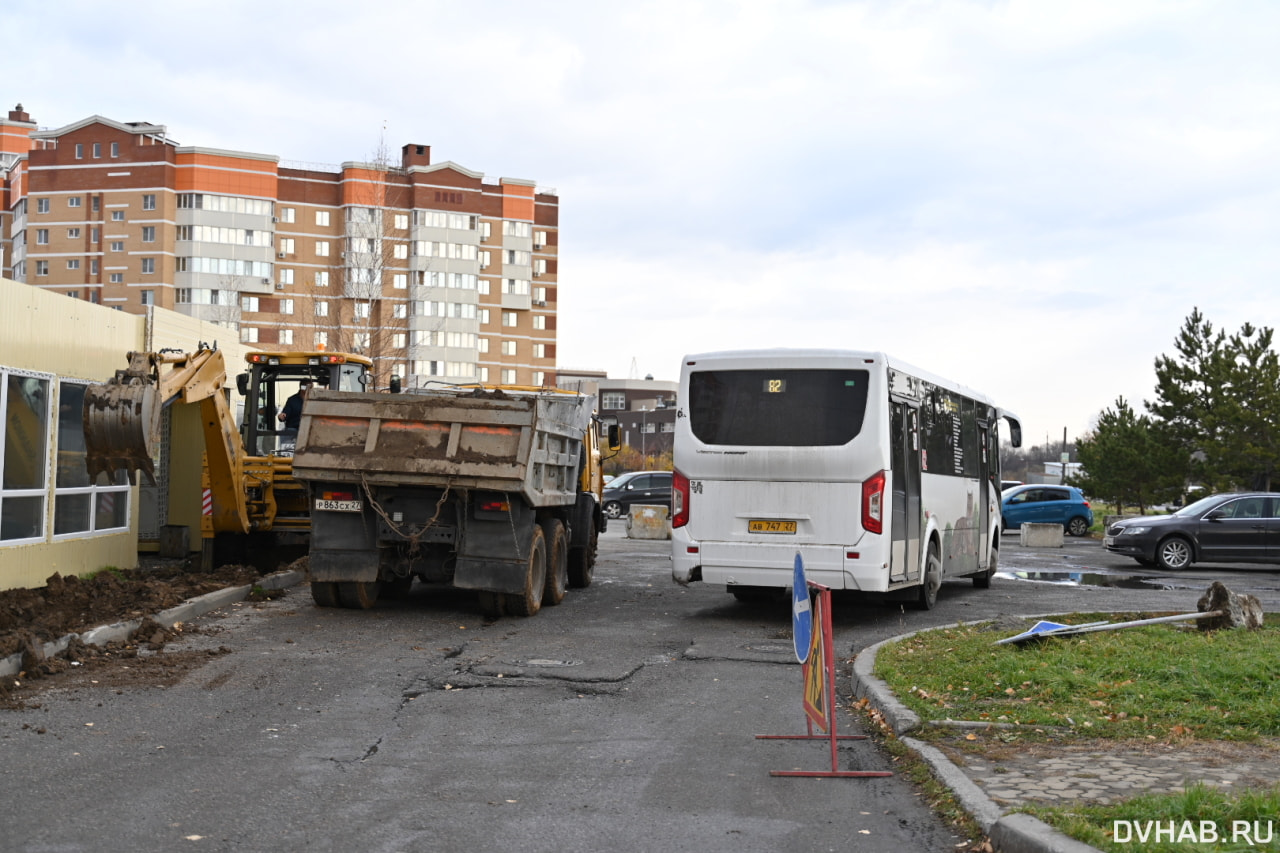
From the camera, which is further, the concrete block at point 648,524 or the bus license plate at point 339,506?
the concrete block at point 648,524

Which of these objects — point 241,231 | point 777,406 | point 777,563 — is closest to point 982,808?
point 777,563

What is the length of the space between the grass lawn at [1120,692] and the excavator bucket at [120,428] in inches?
286

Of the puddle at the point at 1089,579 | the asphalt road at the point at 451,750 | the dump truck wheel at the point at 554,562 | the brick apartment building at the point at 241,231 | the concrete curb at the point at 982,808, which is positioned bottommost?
the puddle at the point at 1089,579

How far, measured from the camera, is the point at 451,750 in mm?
7562

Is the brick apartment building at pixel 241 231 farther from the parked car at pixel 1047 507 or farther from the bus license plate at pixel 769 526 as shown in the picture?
the bus license plate at pixel 769 526

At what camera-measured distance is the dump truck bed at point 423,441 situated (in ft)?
42.7

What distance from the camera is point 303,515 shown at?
17672mm

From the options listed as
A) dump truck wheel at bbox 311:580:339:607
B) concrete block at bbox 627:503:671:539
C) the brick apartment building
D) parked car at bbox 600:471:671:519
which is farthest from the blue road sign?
the brick apartment building

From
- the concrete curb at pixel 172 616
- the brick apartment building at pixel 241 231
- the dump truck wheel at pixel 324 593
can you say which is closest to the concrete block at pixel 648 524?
the concrete curb at pixel 172 616

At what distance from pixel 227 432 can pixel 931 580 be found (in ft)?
30.3

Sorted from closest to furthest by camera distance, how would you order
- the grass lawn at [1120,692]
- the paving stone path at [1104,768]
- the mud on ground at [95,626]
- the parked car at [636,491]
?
the grass lawn at [1120,692] < the paving stone path at [1104,768] < the mud on ground at [95,626] < the parked car at [636,491]

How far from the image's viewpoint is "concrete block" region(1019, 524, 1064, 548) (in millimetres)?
33750

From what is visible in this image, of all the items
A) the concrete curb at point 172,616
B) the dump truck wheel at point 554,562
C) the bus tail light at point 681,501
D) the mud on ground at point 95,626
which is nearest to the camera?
the mud on ground at point 95,626

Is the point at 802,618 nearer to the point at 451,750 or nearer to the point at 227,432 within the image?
the point at 451,750
